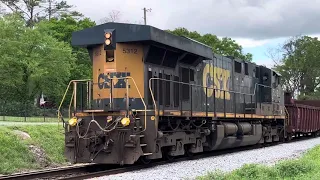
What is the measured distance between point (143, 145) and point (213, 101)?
5257 millimetres

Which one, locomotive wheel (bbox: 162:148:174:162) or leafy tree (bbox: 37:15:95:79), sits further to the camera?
leafy tree (bbox: 37:15:95:79)

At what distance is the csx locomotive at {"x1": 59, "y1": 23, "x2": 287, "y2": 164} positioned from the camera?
38.1ft

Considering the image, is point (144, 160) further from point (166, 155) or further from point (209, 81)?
point (209, 81)

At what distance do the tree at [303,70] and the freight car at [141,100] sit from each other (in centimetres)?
6186

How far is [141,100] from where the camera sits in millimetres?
12297

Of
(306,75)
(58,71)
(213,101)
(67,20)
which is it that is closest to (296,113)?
(213,101)

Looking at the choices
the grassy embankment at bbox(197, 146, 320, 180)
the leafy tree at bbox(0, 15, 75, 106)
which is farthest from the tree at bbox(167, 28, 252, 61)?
the grassy embankment at bbox(197, 146, 320, 180)

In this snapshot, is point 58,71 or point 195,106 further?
point 58,71

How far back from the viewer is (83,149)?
11961mm

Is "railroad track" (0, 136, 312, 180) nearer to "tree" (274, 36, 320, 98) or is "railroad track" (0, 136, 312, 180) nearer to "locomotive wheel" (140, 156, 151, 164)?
"locomotive wheel" (140, 156, 151, 164)

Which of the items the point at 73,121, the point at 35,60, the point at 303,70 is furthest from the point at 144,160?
the point at 303,70

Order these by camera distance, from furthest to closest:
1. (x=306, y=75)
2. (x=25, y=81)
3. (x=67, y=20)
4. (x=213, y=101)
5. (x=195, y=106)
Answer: (x=306, y=75) < (x=67, y=20) < (x=25, y=81) < (x=213, y=101) < (x=195, y=106)

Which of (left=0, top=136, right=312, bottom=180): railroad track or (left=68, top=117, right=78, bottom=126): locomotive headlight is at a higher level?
(left=68, top=117, right=78, bottom=126): locomotive headlight

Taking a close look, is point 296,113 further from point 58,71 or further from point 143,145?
point 58,71
